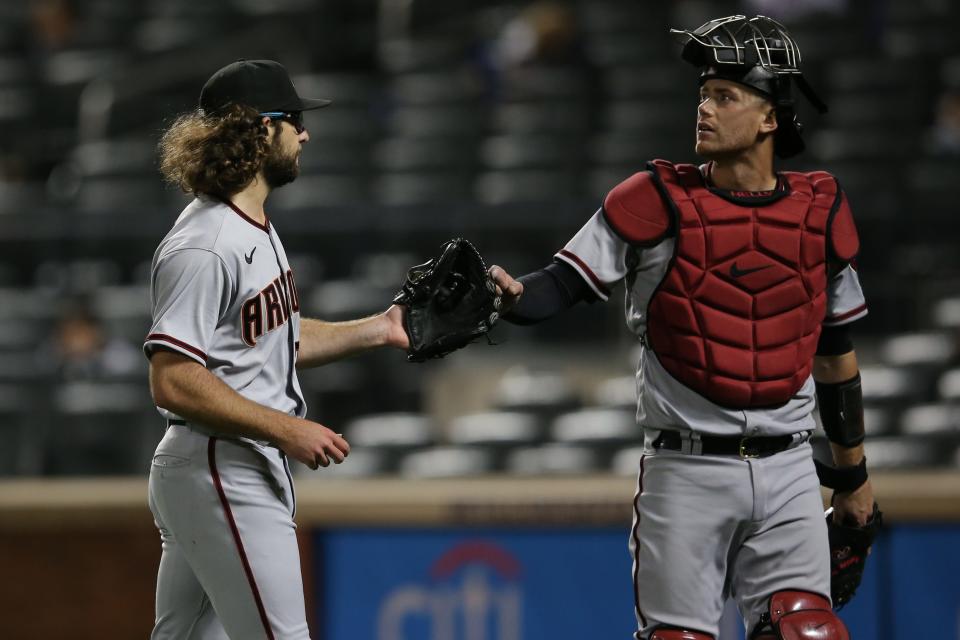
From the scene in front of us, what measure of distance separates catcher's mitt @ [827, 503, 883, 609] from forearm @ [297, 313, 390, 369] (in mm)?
1255

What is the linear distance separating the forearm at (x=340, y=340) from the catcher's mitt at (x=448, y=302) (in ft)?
0.24

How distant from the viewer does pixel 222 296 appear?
3008 millimetres

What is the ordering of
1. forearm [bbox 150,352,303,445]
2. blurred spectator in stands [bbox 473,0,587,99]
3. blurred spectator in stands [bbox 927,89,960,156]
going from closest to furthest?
forearm [bbox 150,352,303,445] < blurred spectator in stands [bbox 927,89,960,156] < blurred spectator in stands [bbox 473,0,587,99]

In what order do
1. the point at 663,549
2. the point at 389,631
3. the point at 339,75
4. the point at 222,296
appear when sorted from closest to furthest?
1. the point at 222,296
2. the point at 663,549
3. the point at 389,631
4. the point at 339,75

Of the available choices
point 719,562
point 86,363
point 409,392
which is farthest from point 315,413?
point 719,562

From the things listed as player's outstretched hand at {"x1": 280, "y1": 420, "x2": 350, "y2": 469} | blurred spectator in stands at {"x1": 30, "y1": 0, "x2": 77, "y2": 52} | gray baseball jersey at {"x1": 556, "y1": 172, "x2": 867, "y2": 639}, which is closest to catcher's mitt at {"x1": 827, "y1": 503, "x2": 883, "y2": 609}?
gray baseball jersey at {"x1": 556, "y1": 172, "x2": 867, "y2": 639}

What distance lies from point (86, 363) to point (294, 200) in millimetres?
1747

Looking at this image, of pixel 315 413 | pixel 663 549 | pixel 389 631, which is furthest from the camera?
pixel 315 413

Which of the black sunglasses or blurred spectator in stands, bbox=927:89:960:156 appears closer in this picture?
the black sunglasses

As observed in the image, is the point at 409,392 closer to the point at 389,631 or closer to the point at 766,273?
the point at 389,631

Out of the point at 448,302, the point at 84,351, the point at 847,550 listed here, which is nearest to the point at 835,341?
the point at 847,550

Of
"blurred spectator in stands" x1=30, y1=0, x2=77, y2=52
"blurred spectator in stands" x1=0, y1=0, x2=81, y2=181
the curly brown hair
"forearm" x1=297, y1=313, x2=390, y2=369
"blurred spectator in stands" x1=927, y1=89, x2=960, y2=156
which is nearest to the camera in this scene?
the curly brown hair

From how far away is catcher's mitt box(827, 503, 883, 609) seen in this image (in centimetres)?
358

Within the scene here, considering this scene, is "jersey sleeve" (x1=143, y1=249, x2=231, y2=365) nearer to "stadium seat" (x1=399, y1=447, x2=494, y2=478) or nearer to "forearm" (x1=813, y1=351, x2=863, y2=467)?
"forearm" (x1=813, y1=351, x2=863, y2=467)
